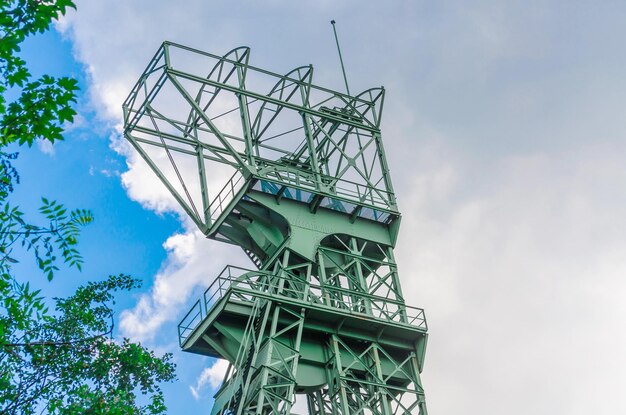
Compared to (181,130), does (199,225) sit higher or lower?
lower

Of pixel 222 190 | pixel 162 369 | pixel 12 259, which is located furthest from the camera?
pixel 222 190

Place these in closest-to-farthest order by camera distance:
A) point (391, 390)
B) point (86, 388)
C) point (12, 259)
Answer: point (12, 259) → point (86, 388) → point (391, 390)

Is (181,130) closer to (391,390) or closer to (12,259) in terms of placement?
(391,390)

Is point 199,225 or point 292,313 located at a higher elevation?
point 199,225

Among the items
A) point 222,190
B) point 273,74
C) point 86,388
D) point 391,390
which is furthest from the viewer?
point 273,74

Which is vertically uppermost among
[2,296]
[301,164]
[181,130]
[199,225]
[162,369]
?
[301,164]

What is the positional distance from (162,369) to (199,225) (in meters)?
6.01

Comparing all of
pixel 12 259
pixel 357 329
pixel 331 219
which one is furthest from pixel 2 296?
pixel 331 219

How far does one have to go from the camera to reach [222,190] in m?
27.5

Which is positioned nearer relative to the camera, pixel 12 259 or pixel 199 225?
pixel 12 259

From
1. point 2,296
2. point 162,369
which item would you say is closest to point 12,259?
point 2,296

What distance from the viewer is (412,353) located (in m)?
25.6

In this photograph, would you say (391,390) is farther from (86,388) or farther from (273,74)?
(273,74)

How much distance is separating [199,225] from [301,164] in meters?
6.37
